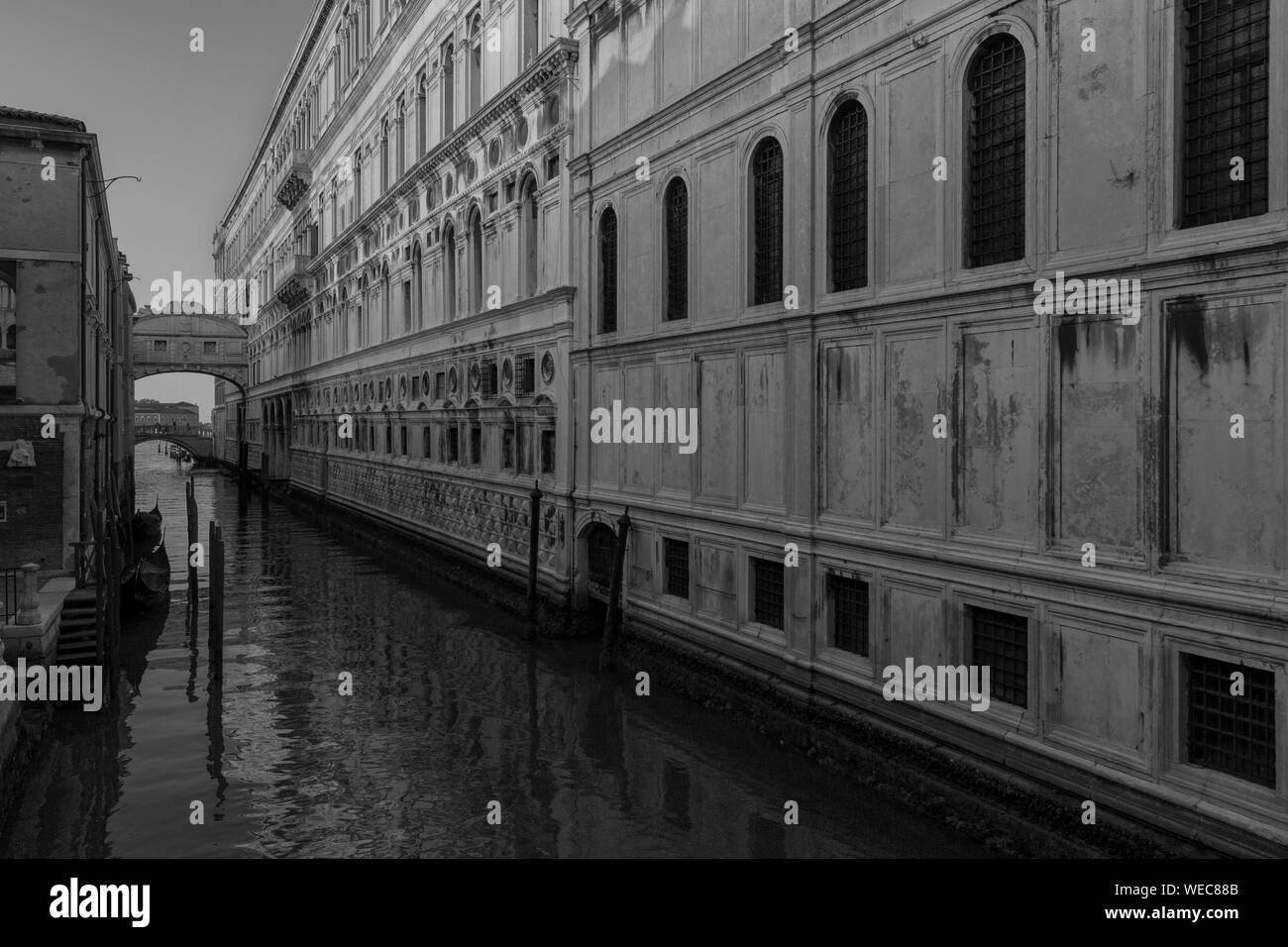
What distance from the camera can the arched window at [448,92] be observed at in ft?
75.2

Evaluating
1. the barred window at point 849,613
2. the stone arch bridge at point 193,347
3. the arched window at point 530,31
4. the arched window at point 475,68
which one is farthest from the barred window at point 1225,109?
the stone arch bridge at point 193,347

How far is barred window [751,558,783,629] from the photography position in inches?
452

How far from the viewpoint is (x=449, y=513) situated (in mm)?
23547

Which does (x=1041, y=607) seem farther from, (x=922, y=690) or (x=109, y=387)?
(x=109, y=387)

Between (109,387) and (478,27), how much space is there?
13746 millimetres

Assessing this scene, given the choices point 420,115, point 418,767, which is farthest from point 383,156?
point 418,767

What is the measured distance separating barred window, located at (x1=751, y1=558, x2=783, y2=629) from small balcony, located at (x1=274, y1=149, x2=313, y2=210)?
34197 millimetres

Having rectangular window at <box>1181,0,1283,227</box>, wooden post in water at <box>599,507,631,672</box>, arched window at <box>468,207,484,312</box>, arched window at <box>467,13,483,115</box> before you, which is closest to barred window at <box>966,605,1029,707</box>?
rectangular window at <box>1181,0,1283,227</box>

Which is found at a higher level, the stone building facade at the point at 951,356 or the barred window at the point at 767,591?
the stone building facade at the point at 951,356

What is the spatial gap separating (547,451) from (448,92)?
33.2 feet

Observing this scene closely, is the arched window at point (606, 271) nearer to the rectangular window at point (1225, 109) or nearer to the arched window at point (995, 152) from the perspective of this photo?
the arched window at point (995, 152)

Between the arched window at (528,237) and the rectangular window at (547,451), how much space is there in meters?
2.72

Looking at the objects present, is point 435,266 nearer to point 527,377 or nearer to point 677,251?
point 527,377
